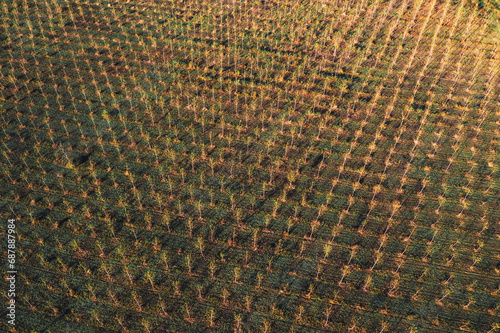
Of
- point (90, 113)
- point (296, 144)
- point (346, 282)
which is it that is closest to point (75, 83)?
point (90, 113)

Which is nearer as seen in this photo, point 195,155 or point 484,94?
point 195,155

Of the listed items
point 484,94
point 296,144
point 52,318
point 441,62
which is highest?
point 441,62

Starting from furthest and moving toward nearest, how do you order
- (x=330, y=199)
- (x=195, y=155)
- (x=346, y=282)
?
(x=195, y=155) → (x=330, y=199) → (x=346, y=282)

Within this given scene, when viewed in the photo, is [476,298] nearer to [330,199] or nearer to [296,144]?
[330,199]

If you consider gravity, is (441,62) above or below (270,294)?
above

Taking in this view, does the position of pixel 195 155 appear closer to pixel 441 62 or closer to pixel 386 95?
pixel 386 95

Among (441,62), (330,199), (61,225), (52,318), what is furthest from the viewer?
(441,62)

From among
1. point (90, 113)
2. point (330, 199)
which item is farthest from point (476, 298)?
point (90, 113)
